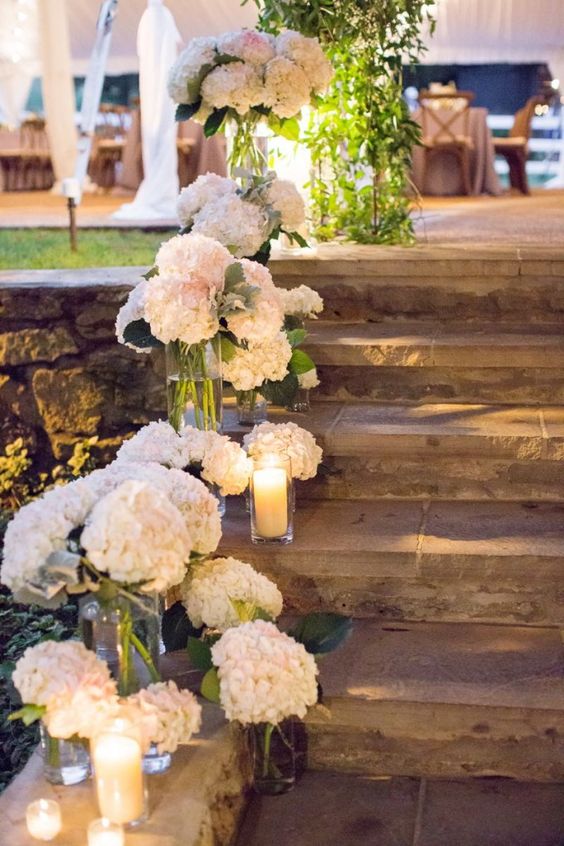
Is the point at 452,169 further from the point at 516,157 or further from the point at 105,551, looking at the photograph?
the point at 105,551

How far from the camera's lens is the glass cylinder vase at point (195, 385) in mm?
2771

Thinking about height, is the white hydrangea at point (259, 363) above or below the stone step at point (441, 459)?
above

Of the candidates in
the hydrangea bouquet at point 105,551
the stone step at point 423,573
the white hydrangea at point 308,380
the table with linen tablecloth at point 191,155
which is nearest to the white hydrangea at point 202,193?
the white hydrangea at point 308,380

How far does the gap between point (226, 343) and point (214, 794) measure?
119 centimetres

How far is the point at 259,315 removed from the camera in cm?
267

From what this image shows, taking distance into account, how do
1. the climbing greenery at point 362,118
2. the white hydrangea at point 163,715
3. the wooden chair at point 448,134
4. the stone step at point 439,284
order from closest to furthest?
the white hydrangea at point 163,715 → the stone step at point 439,284 → the climbing greenery at point 362,118 → the wooden chair at point 448,134

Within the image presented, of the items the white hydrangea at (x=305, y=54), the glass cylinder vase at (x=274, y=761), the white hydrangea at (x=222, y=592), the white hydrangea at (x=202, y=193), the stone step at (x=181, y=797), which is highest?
the white hydrangea at (x=305, y=54)

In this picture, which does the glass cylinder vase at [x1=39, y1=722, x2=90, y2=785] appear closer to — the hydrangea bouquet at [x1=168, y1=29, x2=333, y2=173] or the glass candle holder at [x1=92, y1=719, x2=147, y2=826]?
the glass candle holder at [x1=92, y1=719, x2=147, y2=826]

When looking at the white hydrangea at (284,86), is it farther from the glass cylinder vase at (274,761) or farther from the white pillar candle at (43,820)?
the white pillar candle at (43,820)

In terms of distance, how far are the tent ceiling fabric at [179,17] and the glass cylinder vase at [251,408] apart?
28.2 ft

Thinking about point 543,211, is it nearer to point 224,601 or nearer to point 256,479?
point 256,479

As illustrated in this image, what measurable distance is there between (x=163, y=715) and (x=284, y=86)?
7.09ft

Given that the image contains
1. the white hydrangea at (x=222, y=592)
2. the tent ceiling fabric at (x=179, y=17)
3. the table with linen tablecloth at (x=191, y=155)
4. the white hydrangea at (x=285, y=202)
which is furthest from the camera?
the tent ceiling fabric at (x=179, y=17)

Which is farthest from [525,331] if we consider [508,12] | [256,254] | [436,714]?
[508,12]
